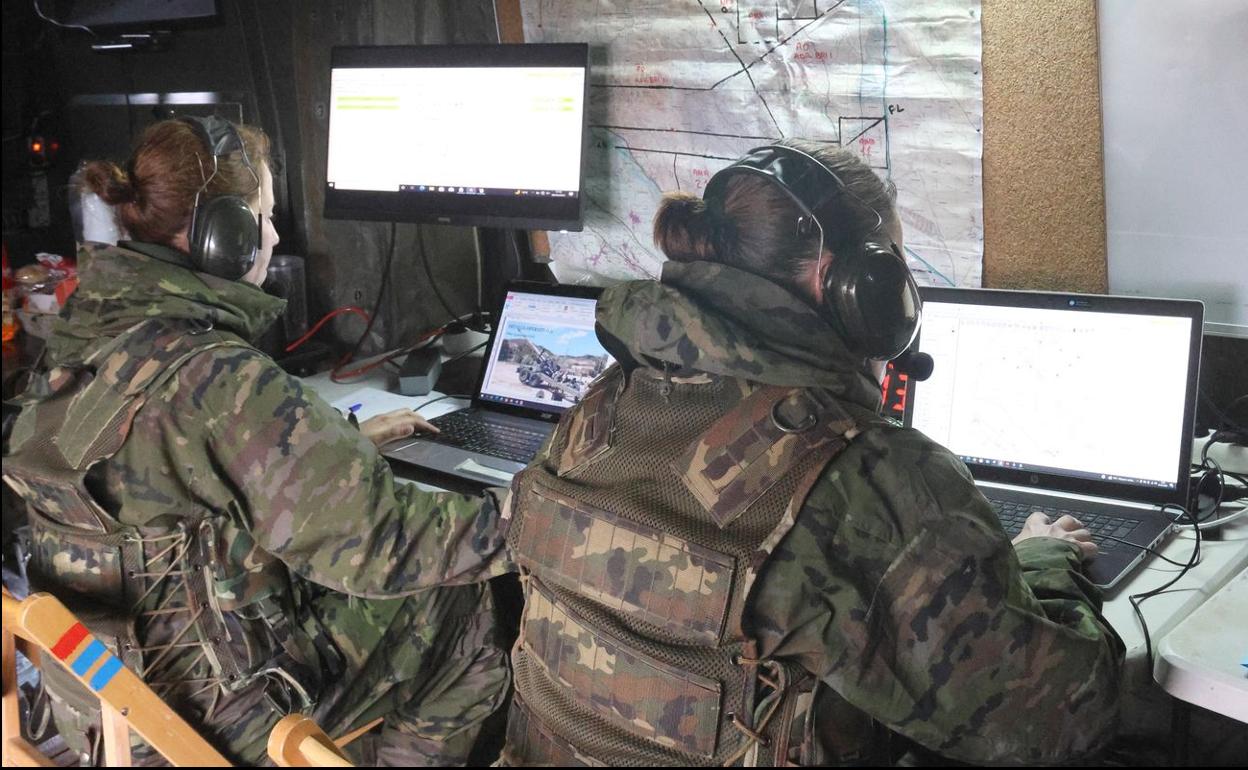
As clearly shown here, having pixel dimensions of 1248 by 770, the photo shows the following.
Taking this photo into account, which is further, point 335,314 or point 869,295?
point 335,314

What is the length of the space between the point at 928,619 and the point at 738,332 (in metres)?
0.27

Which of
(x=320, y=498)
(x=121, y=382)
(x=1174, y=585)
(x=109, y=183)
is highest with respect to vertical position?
(x=109, y=183)

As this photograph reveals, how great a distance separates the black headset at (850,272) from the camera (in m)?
0.81

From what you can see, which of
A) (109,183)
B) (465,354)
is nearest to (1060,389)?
(465,354)

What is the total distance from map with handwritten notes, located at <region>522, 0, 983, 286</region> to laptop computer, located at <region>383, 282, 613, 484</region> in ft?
0.72

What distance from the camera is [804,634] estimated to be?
2.48 feet

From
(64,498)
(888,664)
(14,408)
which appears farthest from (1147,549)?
(14,408)

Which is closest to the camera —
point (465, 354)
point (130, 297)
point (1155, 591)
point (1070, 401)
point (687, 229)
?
point (687, 229)

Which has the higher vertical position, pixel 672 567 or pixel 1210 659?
pixel 672 567

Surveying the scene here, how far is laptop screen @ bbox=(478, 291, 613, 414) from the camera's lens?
1572 millimetres

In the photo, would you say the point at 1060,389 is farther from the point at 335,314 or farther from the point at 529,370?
the point at 335,314

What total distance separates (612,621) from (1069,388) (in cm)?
71

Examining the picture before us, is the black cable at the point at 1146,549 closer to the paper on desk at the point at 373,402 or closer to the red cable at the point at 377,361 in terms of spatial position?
the paper on desk at the point at 373,402

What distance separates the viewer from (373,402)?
1676 millimetres
